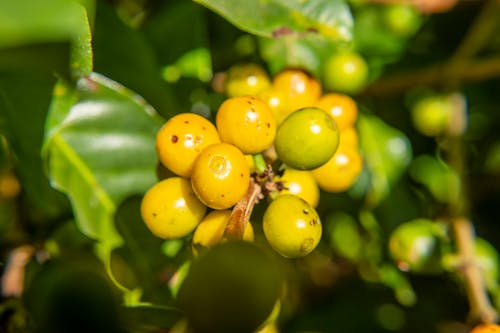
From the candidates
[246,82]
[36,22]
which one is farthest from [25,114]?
[36,22]

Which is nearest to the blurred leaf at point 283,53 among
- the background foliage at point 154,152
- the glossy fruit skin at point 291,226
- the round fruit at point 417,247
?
the background foliage at point 154,152

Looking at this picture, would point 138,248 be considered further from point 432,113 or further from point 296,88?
point 432,113

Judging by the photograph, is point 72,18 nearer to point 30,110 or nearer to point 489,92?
point 30,110

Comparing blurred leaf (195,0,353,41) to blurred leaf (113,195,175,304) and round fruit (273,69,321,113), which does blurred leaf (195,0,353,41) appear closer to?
round fruit (273,69,321,113)

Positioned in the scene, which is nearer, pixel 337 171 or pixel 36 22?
pixel 36 22

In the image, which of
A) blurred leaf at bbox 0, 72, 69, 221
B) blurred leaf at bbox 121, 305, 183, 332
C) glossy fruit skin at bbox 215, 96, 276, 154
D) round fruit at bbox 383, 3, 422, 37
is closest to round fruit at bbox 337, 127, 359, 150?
glossy fruit skin at bbox 215, 96, 276, 154

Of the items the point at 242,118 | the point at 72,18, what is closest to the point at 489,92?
the point at 242,118

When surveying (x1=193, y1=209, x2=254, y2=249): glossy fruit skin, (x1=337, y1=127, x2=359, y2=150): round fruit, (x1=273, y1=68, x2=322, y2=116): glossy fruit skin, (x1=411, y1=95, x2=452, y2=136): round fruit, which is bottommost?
(x1=411, y1=95, x2=452, y2=136): round fruit
